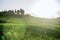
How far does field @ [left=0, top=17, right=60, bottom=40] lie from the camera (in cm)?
130

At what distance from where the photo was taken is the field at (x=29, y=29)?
1.30 m

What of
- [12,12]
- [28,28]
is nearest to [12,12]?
[12,12]

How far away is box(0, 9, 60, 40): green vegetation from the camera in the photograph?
1.30m

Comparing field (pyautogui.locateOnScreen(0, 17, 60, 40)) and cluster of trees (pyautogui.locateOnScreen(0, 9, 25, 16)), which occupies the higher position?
cluster of trees (pyautogui.locateOnScreen(0, 9, 25, 16))

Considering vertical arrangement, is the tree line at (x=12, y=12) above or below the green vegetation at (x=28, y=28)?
above

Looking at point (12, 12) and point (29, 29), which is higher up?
point (12, 12)

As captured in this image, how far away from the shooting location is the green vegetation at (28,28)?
1.30 meters

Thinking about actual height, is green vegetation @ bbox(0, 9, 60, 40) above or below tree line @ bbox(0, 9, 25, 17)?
below

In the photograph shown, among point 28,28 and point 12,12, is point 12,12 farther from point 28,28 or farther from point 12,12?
point 28,28

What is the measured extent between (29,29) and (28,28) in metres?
0.02

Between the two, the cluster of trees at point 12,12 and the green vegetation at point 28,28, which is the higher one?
the cluster of trees at point 12,12

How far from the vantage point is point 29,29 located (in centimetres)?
132

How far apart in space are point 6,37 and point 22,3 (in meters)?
0.46

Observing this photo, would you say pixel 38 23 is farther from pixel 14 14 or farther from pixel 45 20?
pixel 14 14
